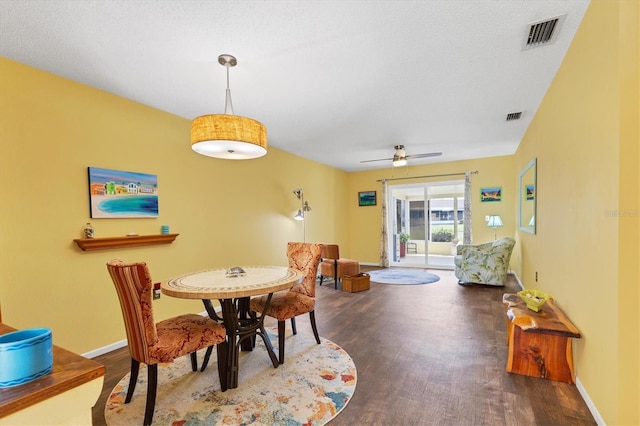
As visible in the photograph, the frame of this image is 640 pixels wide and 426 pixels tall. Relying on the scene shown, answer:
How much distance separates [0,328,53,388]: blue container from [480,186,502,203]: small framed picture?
7155 mm

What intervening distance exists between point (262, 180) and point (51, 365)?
413cm

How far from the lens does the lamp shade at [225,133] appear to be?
2068 mm

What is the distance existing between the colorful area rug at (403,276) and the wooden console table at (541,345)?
3224 mm

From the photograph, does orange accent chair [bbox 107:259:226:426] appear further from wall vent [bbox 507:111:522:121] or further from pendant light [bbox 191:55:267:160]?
wall vent [bbox 507:111:522:121]

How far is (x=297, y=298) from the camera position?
9.17 ft

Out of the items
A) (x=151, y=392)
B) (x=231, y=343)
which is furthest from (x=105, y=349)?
(x=231, y=343)

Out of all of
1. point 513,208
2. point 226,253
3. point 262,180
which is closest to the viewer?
point 226,253

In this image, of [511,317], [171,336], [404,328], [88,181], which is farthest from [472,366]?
[88,181]

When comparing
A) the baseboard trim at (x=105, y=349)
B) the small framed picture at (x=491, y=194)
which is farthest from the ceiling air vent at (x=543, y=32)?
the small framed picture at (x=491, y=194)

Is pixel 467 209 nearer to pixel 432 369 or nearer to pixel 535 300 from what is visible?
pixel 535 300

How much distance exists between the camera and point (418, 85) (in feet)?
9.39

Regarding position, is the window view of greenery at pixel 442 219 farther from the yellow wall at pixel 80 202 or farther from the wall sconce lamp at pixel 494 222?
the yellow wall at pixel 80 202

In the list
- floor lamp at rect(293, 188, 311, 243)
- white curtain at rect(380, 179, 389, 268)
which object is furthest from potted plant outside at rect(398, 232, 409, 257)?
floor lamp at rect(293, 188, 311, 243)

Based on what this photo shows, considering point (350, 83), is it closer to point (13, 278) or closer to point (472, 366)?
point (472, 366)
